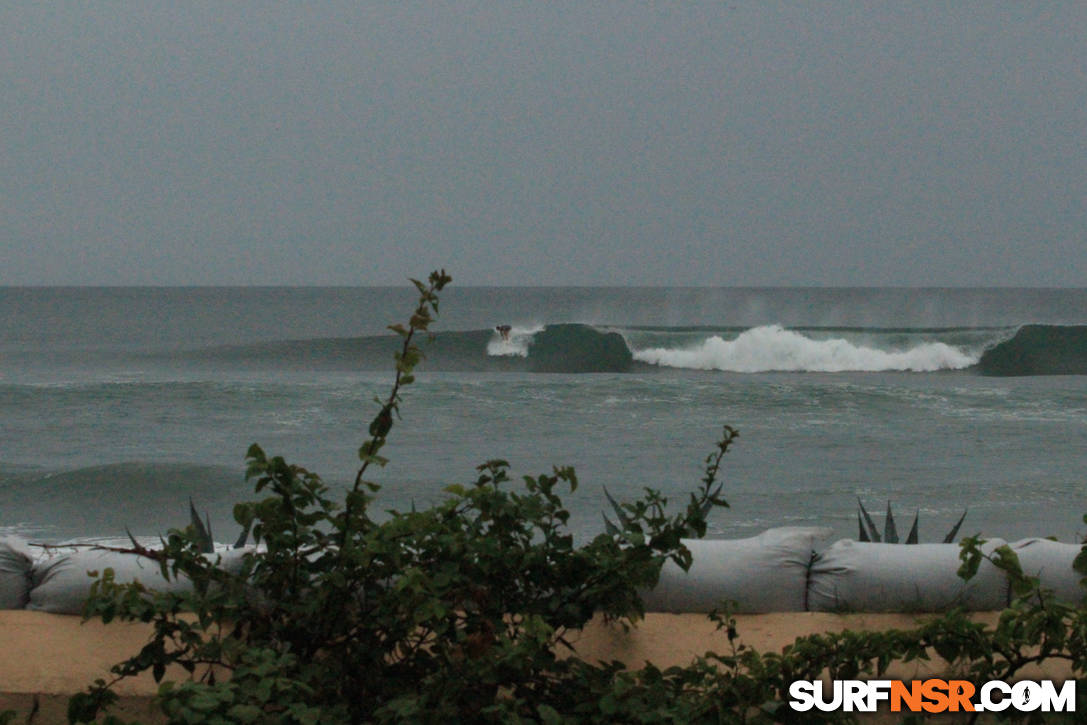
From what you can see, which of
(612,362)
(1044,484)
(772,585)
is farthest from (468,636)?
(612,362)

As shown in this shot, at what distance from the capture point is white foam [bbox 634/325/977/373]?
29453 mm

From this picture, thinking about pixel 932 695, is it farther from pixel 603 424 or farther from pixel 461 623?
pixel 603 424

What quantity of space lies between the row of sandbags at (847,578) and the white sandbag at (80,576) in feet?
3.08

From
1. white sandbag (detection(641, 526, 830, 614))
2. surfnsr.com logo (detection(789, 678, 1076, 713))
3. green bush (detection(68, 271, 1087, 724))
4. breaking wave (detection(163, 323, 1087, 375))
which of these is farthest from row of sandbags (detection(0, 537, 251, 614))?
breaking wave (detection(163, 323, 1087, 375))

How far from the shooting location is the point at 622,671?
220 centimetres

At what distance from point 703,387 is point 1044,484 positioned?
1099cm

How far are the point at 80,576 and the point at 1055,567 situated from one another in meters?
1.98

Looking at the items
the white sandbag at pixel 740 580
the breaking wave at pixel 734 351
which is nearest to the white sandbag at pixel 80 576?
the white sandbag at pixel 740 580

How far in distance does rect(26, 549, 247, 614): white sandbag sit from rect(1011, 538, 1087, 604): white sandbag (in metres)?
1.60

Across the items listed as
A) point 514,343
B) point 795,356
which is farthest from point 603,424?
A: point 795,356

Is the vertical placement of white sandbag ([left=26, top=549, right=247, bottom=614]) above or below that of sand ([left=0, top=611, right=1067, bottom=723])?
above

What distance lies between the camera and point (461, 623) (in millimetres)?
2139

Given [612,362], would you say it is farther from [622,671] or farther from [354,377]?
[622,671]

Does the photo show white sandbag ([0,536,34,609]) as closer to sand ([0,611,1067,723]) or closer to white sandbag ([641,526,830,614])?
sand ([0,611,1067,723])
